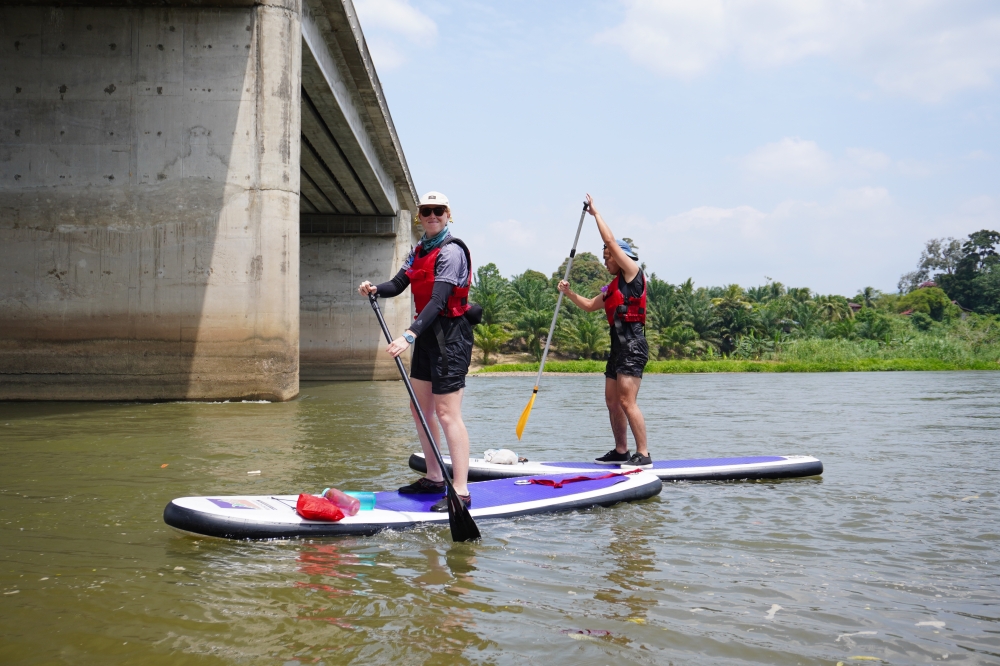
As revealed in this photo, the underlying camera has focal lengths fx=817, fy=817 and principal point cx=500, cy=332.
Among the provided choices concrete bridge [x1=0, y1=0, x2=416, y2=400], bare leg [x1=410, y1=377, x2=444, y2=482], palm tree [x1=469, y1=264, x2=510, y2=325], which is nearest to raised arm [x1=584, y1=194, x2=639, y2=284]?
bare leg [x1=410, y1=377, x2=444, y2=482]

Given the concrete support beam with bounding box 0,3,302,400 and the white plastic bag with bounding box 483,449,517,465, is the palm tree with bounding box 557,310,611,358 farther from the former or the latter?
the white plastic bag with bounding box 483,449,517,465

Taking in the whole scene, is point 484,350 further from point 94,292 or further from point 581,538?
point 581,538

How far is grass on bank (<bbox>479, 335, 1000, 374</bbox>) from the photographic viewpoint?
38938 millimetres

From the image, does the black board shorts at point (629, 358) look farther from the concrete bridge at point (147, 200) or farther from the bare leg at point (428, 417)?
the concrete bridge at point (147, 200)

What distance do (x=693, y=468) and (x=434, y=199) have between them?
9.92 ft

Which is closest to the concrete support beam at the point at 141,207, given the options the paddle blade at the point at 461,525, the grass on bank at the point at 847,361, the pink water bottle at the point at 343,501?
the pink water bottle at the point at 343,501

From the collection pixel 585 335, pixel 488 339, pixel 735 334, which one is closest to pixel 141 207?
pixel 488 339

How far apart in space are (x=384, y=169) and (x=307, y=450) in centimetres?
2028

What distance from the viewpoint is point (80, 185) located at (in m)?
12.2

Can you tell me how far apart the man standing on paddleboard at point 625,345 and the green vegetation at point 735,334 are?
3116 centimetres

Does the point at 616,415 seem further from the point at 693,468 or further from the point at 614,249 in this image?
the point at 614,249

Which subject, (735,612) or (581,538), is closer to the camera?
(735,612)

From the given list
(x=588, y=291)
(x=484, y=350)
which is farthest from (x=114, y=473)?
(x=588, y=291)

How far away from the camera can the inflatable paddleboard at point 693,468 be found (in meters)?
6.19
